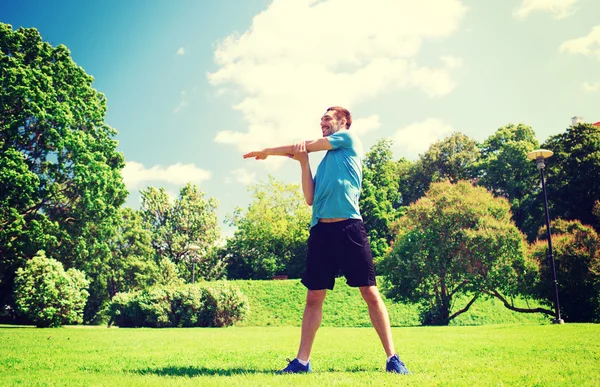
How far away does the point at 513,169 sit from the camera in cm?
4278

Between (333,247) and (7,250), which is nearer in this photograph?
(333,247)

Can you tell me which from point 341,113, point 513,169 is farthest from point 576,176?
point 341,113

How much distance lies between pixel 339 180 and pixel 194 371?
2.24 meters

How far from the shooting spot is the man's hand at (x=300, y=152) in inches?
175

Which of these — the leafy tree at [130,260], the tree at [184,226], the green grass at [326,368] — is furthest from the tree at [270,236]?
the green grass at [326,368]

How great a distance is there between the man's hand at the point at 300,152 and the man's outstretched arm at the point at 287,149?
0.03 m

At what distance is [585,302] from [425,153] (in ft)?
119

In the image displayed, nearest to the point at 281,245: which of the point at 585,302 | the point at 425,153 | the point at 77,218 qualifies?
the point at 425,153

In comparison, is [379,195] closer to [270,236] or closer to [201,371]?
[270,236]

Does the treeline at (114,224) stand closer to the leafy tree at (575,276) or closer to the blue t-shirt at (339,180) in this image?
the leafy tree at (575,276)

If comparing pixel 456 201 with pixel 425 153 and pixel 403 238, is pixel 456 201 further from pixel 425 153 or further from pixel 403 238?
pixel 425 153

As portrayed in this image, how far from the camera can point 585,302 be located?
15.2 meters

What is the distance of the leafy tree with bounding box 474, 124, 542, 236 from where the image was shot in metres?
41.4

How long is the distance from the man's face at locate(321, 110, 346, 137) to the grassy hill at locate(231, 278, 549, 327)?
1974 centimetres
